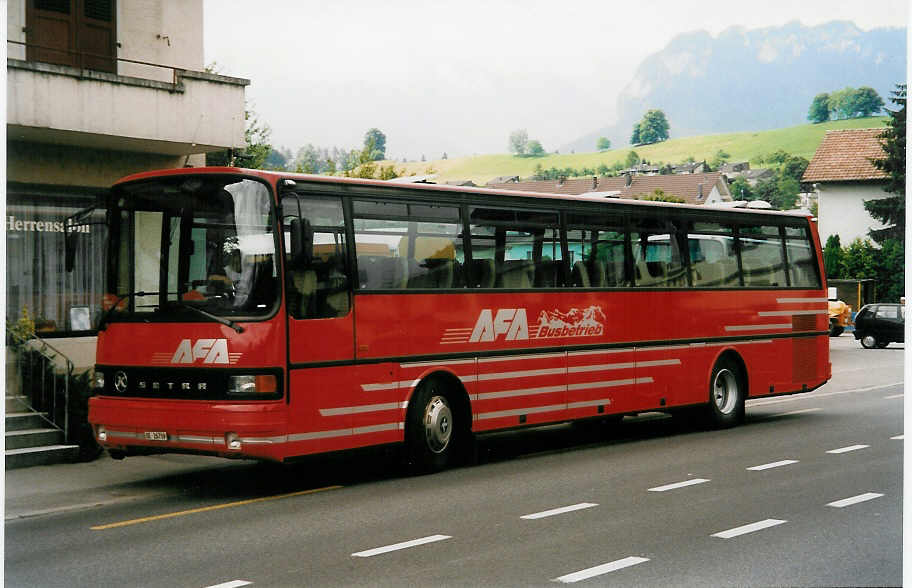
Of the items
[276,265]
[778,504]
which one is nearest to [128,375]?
[276,265]

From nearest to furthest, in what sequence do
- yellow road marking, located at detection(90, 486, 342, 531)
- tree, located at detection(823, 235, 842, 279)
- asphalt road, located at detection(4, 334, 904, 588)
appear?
asphalt road, located at detection(4, 334, 904, 588), yellow road marking, located at detection(90, 486, 342, 531), tree, located at detection(823, 235, 842, 279)

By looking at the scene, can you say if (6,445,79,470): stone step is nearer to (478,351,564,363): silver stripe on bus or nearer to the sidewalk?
the sidewalk

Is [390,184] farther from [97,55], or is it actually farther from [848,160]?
[848,160]

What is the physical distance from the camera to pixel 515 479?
11.9m

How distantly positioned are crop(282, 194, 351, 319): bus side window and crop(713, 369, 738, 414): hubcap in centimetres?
725

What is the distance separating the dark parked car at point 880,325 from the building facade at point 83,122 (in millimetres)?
28580

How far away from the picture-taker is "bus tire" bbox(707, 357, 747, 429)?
1677 cm

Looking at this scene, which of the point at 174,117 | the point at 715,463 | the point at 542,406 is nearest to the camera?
the point at 715,463

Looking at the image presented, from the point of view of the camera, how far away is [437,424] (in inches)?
493

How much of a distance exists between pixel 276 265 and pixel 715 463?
5.29 metres

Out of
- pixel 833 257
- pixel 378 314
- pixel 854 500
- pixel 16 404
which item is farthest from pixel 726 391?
pixel 833 257

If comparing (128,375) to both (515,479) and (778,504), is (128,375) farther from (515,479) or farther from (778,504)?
(778,504)

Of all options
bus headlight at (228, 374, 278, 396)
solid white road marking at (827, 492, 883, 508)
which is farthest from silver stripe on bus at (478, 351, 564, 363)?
solid white road marking at (827, 492, 883, 508)

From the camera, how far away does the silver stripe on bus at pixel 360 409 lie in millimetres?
11312
